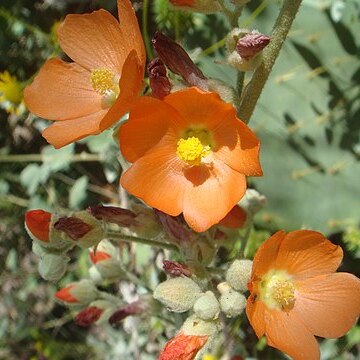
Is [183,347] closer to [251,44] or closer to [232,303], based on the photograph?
[232,303]

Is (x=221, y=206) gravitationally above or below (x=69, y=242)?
above

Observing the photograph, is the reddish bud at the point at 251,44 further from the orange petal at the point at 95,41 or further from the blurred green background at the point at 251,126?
the blurred green background at the point at 251,126

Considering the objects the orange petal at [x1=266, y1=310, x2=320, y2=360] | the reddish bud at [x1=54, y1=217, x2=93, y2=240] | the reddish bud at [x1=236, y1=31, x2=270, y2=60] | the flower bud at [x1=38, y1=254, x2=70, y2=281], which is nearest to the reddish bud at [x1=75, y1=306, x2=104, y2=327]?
the flower bud at [x1=38, y1=254, x2=70, y2=281]

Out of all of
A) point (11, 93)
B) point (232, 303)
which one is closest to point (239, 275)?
point (232, 303)

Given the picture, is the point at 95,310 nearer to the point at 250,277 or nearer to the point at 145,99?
the point at 250,277

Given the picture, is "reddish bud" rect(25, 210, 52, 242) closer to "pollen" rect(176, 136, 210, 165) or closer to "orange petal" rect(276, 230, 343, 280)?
"pollen" rect(176, 136, 210, 165)

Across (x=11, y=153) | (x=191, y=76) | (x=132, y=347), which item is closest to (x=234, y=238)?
(x=191, y=76)
